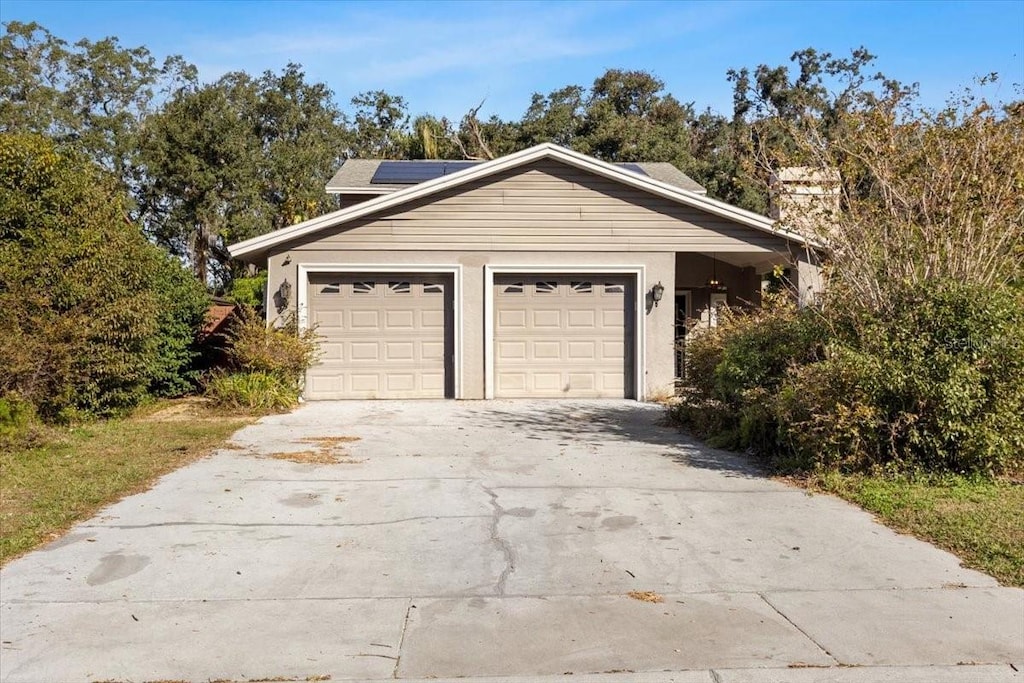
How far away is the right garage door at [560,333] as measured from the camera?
15.2 m

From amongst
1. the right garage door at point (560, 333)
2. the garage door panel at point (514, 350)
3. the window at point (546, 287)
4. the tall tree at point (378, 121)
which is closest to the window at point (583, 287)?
the right garage door at point (560, 333)

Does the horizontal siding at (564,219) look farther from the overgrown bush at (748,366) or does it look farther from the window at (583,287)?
the overgrown bush at (748,366)

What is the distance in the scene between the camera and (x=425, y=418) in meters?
12.6

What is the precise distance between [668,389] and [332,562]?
1035 cm

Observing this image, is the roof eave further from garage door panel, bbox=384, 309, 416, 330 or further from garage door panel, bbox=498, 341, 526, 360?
garage door panel, bbox=498, 341, 526, 360

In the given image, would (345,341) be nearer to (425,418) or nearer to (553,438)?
(425,418)

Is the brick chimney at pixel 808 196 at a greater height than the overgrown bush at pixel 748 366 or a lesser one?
greater

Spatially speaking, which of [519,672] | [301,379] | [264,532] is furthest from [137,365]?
[519,672]

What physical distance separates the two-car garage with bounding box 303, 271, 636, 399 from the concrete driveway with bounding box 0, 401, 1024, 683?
6.42 metres

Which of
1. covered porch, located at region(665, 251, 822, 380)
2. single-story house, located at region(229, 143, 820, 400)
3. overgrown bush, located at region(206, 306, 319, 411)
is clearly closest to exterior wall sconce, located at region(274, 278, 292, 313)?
single-story house, located at region(229, 143, 820, 400)

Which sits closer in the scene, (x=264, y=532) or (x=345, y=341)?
(x=264, y=532)

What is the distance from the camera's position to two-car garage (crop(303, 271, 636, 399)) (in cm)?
1495

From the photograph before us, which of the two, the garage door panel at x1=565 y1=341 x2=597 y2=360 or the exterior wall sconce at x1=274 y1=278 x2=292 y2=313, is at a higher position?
the exterior wall sconce at x1=274 y1=278 x2=292 y2=313

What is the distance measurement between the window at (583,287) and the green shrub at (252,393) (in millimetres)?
5149
